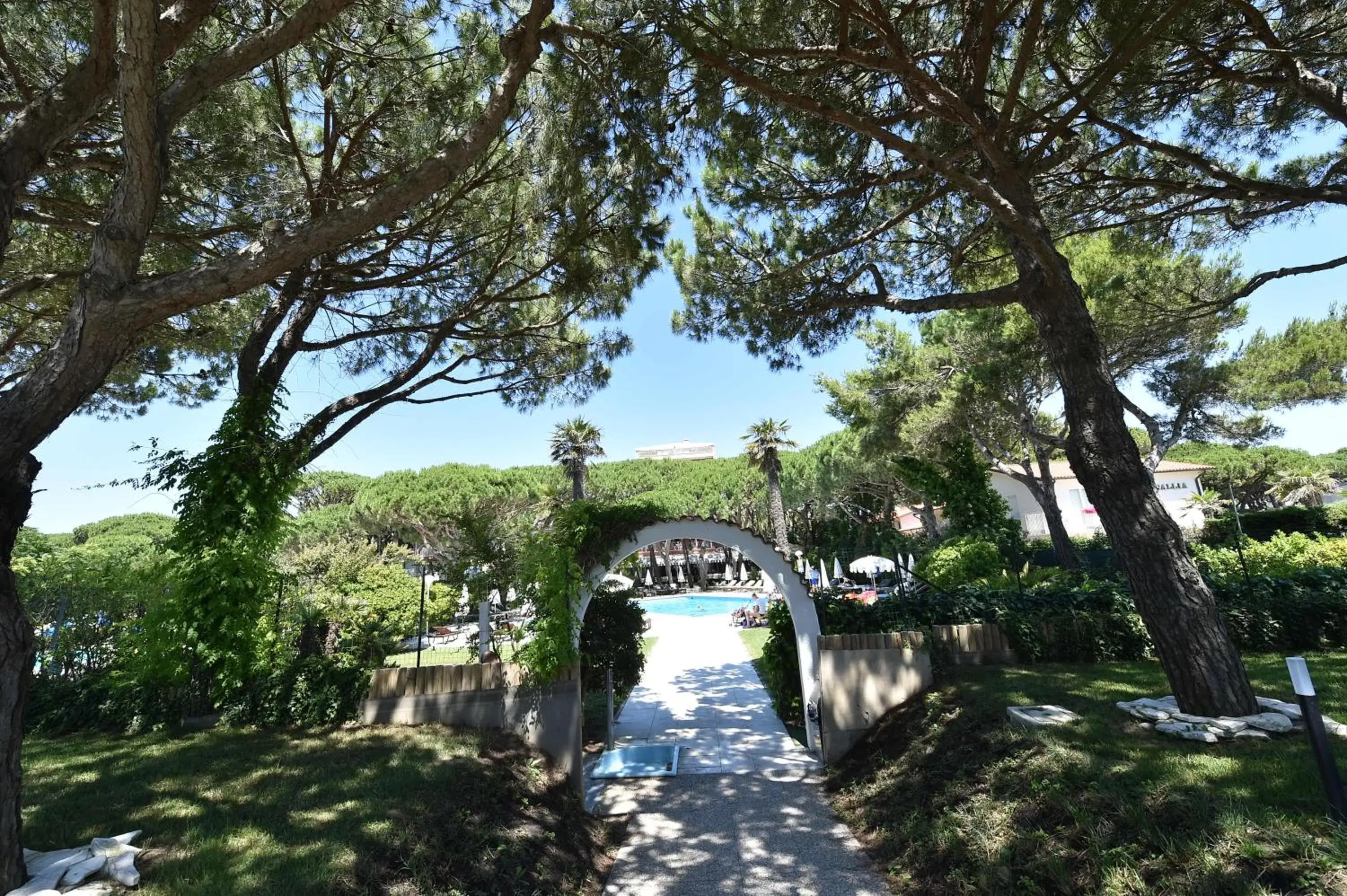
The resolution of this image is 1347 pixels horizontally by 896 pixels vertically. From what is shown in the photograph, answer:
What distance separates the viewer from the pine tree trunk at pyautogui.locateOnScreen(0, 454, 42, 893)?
2572 mm

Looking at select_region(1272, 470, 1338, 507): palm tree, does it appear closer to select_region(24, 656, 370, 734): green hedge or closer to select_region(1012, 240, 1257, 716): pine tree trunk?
select_region(1012, 240, 1257, 716): pine tree trunk

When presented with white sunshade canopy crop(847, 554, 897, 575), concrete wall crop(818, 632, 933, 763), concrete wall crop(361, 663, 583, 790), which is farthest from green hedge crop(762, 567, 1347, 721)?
white sunshade canopy crop(847, 554, 897, 575)

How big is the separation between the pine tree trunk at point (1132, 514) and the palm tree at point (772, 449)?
61.9 ft

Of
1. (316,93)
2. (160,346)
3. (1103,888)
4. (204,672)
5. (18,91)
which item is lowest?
(1103,888)

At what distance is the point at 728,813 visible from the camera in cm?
523

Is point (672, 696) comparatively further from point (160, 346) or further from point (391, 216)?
point (160, 346)

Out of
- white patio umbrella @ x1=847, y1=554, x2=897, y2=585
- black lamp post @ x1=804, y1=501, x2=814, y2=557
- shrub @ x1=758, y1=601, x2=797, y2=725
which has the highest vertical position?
black lamp post @ x1=804, y1=501, x2=814, y2=557

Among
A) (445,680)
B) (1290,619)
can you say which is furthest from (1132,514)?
(445,680)

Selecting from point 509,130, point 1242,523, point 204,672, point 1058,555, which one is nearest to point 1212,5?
point 509,130

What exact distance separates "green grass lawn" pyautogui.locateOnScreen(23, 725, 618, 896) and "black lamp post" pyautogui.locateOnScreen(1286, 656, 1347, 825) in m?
4.18

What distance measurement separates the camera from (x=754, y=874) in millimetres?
4180

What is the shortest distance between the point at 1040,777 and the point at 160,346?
35.8 ft

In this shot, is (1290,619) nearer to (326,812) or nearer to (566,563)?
(566,563)

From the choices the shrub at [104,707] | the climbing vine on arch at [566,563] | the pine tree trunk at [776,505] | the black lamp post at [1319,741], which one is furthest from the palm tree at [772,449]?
the black lamp post at [1319,741]
